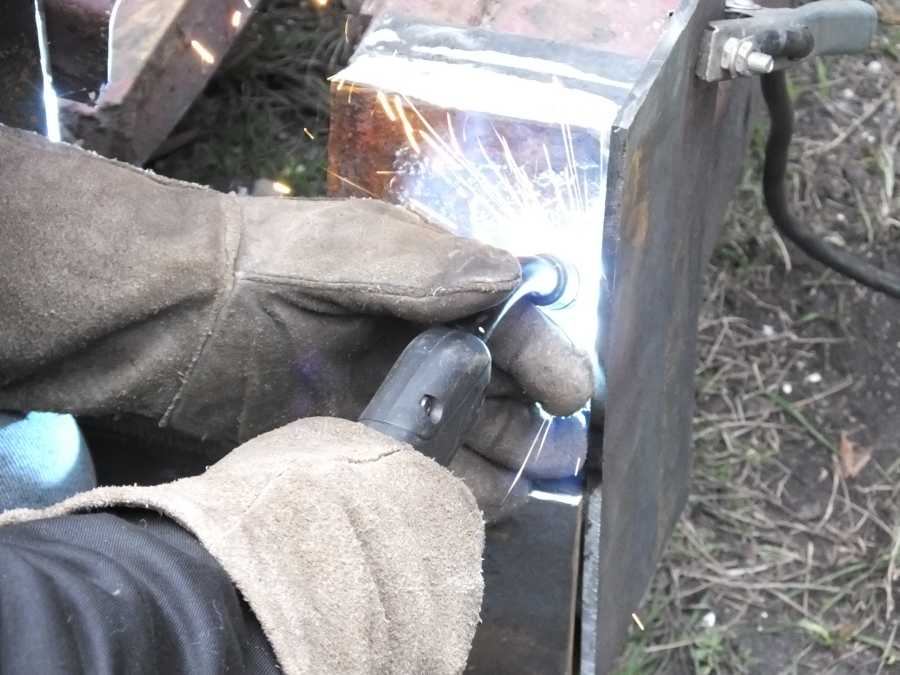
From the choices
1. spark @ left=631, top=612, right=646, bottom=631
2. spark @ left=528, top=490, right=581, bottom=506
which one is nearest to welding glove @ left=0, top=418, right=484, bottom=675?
spark @ left=528, top=490, right=581, bottom=506

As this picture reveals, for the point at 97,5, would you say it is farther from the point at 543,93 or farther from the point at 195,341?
the point at 543,93

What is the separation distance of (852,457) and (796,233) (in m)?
0.48

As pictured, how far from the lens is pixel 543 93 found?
142 cm

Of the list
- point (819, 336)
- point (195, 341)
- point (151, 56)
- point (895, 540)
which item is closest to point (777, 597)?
point (895, 540)

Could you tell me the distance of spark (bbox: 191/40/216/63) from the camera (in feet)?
7.23

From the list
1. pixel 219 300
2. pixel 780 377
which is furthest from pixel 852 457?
pixel 219 300

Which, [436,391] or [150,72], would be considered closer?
[436,391]

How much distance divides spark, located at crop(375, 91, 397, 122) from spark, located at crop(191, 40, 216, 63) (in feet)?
2.90

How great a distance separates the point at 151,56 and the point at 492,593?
1188 millimetres

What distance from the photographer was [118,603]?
81 cm

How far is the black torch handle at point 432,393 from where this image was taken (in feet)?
3.96

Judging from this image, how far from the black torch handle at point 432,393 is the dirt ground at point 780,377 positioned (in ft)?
3.41

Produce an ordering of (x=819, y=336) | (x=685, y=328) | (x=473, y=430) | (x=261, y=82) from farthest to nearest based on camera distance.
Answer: (x=261, y=82) < (x=819, y=336) < (x=685, y=328) < (x=473, y=430)

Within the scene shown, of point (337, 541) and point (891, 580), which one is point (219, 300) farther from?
point (891, 580)
